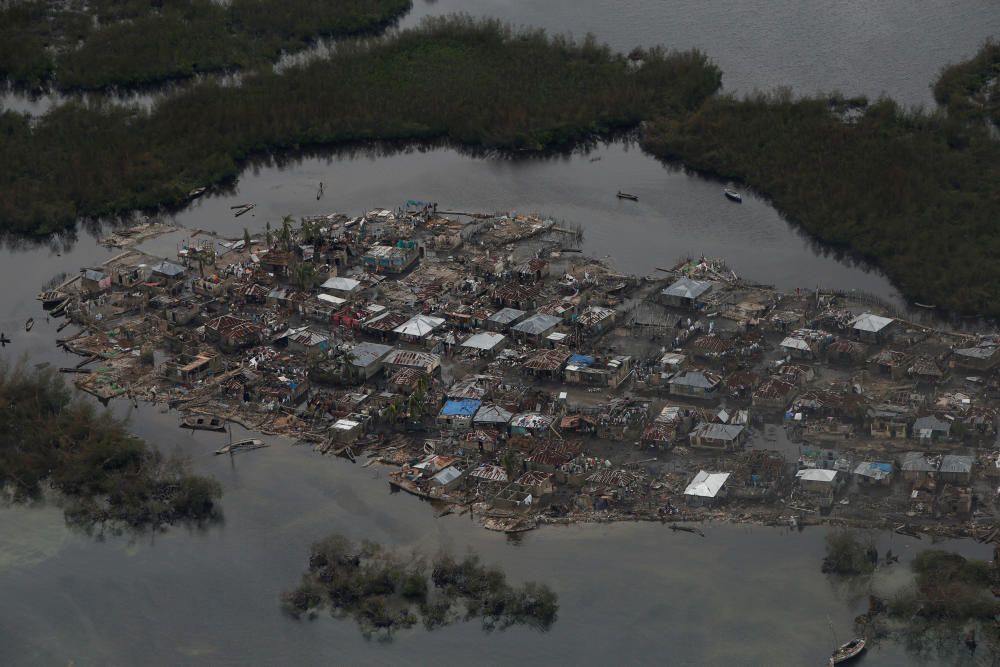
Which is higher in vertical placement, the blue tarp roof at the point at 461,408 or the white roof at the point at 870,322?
the white roof at the point at 870,322

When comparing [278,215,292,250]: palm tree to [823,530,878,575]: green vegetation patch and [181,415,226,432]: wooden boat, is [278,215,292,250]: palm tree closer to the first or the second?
[181,415,226,432]: wooden boat

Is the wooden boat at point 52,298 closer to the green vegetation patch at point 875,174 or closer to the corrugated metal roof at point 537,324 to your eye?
the corrugated metal roof at point 537,324

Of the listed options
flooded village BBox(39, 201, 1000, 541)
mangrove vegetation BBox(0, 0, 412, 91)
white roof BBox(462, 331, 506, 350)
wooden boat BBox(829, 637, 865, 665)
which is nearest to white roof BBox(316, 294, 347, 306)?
flooded village BBox(39, 201, 1000, 541)

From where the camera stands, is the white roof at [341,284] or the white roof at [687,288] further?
the white roof at [341,284]

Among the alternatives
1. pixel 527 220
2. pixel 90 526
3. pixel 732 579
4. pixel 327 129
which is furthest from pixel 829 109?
pixel 90 526

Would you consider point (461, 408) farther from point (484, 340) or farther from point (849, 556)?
point (849, 556)

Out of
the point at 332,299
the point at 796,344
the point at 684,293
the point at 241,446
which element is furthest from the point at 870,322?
the point at 241,446

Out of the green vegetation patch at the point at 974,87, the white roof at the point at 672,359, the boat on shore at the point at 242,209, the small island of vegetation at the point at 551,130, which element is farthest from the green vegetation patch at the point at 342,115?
the white roof at the point at 672,359
